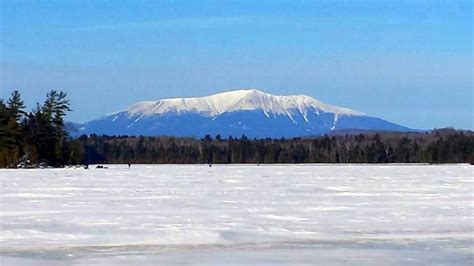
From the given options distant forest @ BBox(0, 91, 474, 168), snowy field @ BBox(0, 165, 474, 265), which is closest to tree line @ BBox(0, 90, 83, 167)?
distant forest @ BBox(0, 91, 474, 168)

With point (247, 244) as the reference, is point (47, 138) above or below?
above

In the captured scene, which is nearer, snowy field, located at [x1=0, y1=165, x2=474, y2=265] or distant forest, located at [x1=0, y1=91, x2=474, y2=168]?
snowy field, located at [x1=0, y1=165, x2=474, y2=265]

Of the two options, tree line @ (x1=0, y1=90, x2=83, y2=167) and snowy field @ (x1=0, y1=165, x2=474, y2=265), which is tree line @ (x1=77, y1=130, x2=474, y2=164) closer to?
tree line @ (x1=0, y1=90, x2=83, y2=167)

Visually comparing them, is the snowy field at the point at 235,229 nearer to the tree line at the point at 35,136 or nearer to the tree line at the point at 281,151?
the tree line at the point at 35,136

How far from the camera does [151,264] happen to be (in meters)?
12.0

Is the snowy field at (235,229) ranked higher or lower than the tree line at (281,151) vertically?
lower

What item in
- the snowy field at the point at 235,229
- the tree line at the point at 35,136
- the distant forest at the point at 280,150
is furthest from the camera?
the distant forest at the point at 280,150

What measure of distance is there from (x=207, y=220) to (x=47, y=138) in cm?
5505

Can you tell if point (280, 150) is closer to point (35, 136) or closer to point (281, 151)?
point (281, 151)

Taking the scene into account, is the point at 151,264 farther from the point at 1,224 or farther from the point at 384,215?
the point at 384,215

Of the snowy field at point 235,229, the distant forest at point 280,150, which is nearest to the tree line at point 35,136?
the distant forest at point 280,150

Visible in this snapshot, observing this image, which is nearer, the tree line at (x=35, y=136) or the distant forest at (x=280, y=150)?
the tree line at (x=35, y=136)

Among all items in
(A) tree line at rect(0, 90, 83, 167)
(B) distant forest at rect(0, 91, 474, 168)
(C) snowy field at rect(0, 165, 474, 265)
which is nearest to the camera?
(C) snowy field at rect(0, 165, 474, 265)

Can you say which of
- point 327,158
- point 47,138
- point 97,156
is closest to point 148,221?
point 47,138
